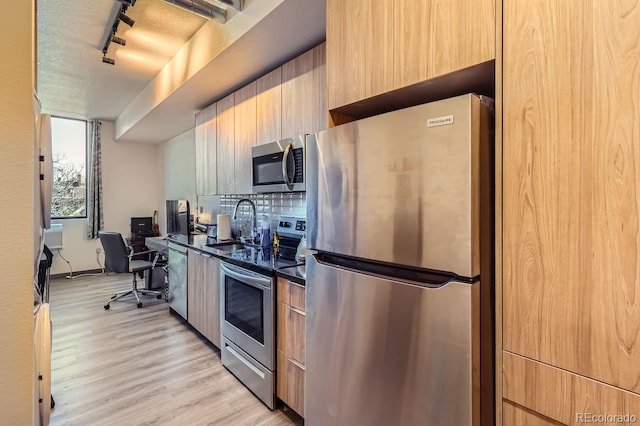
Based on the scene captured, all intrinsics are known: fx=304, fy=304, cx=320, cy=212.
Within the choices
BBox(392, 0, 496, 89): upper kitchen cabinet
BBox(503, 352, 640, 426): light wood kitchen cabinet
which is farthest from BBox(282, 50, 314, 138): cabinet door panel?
BBox(503, 352, 640, 426): light wood kitchen cabinet

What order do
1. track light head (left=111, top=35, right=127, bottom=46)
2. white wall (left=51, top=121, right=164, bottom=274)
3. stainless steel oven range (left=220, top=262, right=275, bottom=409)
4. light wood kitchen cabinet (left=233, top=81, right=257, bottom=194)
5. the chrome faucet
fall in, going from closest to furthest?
stainless steel oven range (left=220, top=262, right=275, bottom=409) < track light head (left=111, top=35, right=127, bottom=46) < light wood kitchen cabinet (left=233, top=81, right=257, bottom=194) < the chrome faucet < white wall (left=51, top=121, right=164, bottom=274)

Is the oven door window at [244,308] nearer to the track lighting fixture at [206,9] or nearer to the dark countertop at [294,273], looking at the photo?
the dark countertop at [294,273]

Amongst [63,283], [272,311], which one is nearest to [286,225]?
[272,311]

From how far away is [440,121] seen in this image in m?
0.96

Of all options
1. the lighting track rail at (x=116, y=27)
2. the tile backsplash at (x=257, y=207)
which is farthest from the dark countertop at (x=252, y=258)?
the lighting track rail at (x=116, y=27)

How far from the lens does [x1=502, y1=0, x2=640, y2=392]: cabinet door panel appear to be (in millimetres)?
705

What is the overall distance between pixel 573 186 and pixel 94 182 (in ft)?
22.1

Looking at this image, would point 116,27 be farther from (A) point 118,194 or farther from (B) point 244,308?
(A) point 118,194

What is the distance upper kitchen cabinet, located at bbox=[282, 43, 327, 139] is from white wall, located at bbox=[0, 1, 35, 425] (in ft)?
4.82

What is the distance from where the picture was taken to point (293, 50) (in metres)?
2.26

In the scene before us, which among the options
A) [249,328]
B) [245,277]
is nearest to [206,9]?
[245,277]
